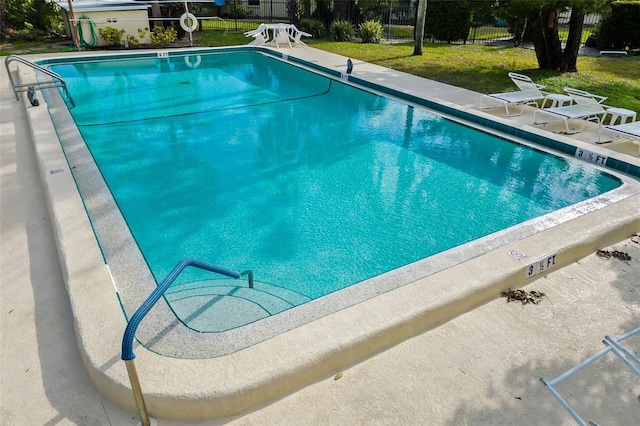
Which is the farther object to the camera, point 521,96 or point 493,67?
point 493,67

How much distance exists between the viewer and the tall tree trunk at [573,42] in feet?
31.9

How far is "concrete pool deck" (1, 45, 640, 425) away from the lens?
8.30 feet

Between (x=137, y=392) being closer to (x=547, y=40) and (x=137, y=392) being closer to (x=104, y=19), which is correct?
(x=547, y=40)

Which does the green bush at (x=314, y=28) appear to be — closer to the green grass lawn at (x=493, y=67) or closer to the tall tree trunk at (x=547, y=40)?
the green grass lawn at (x=493, y=67)

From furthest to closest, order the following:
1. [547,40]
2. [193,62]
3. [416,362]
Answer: [193,62] < [547,40] < [416,362]

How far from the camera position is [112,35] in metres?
14.0

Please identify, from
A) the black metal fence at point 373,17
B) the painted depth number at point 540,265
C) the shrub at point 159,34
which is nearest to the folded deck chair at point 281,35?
the black metal fence at point 373,17

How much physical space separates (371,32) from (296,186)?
12.0 metres

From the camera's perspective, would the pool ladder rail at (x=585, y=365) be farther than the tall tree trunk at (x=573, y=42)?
No

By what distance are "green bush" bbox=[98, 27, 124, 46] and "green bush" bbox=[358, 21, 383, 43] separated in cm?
801

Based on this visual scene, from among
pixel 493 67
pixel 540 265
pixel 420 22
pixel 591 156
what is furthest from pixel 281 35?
pixel 540 265

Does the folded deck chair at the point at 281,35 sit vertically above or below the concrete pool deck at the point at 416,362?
above

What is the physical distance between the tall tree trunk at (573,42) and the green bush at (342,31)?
26.6ft

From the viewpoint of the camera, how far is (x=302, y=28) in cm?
1803
